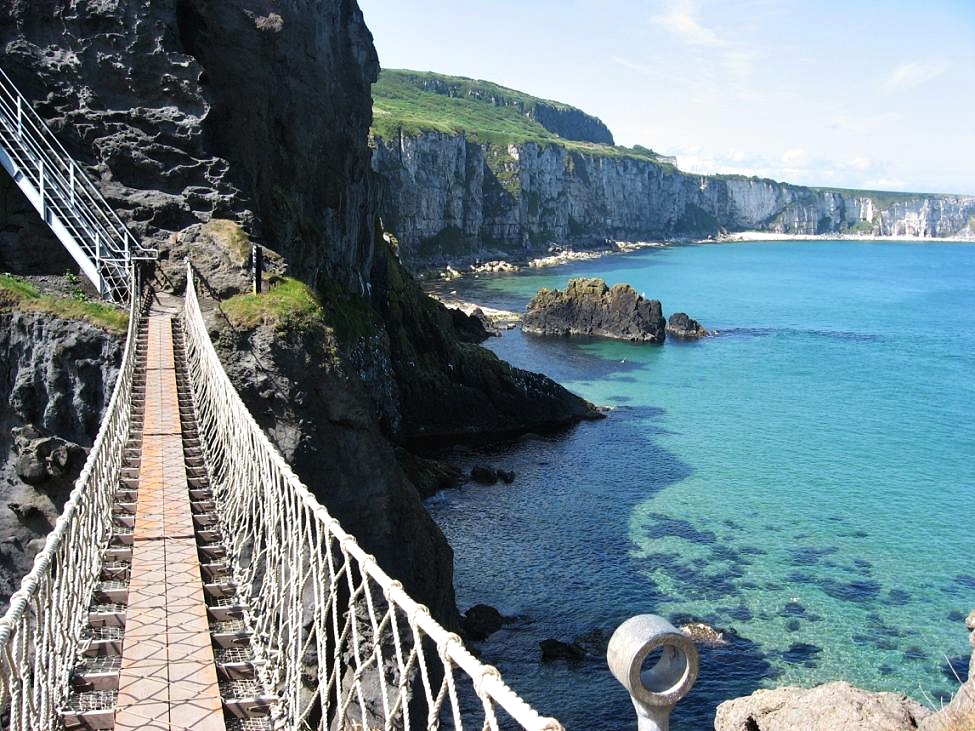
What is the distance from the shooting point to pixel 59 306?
63.0 ft

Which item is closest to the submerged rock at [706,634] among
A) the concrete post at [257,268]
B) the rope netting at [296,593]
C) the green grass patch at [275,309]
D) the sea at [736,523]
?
the sea at [736,523]

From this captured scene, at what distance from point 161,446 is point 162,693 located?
6622mm

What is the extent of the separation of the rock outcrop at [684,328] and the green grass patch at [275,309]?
207ft

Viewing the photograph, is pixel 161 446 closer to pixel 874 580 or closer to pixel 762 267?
pixel 874 580

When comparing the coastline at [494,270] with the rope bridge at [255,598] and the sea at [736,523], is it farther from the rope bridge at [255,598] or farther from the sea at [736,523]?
the rope bridge at [255,598]

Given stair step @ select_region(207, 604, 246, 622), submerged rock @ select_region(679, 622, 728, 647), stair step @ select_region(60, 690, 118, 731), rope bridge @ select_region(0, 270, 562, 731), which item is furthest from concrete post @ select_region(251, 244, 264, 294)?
submerged rock @ select_region(679, 622, 728, 647)

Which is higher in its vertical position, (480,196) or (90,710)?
(480,196)

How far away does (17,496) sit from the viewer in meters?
18.0

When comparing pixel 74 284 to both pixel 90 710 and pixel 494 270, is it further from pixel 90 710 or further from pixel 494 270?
pixel 494 270

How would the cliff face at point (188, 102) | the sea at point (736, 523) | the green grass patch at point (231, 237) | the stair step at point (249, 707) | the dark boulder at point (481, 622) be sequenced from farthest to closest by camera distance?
the dark boulder at point (481, 622), the cliff face at point (188, 102), the sea at point (736, 523), the green grass patch at point (231, 237), the stair step at point (249, 707)

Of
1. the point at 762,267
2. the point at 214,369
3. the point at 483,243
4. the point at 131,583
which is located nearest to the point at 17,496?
the point at 214,369

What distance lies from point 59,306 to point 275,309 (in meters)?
4.69

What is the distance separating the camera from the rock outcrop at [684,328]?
80.8m

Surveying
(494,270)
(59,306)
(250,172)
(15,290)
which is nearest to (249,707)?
(59,306)
